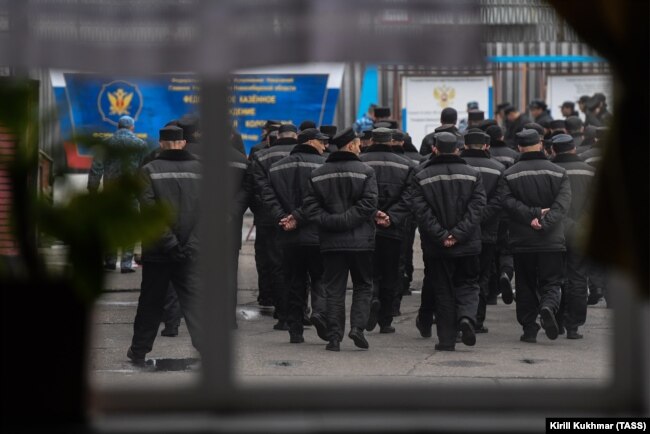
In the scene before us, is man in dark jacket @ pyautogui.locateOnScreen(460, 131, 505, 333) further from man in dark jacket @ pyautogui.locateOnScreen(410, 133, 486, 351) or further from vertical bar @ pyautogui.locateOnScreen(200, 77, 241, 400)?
vertical bar @ pyautogui.locateOnScreen(200, 77, 241, 400)

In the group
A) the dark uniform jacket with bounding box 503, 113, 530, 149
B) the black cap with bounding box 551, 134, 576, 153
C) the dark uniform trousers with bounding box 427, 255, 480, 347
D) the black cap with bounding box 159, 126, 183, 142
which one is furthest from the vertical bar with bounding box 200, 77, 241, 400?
the dark uniform jacket with bounding box 503, 113, 530, 149

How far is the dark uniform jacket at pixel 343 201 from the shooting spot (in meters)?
11.5

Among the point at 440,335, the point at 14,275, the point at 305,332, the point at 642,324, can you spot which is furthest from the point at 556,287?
the point at 14,275

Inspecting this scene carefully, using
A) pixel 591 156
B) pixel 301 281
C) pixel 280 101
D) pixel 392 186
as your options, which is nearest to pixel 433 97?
pixel 280 101

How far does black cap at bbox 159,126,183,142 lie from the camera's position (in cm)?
1086

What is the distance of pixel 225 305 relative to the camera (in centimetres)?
460

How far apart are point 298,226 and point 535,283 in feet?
7.61

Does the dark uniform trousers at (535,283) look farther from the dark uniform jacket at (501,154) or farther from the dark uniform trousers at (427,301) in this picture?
the dark uniform jacket at (501,154)

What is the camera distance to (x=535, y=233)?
1204 centimetres

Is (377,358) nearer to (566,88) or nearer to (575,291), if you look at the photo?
(575,291)

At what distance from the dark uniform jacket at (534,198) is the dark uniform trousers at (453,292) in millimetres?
689

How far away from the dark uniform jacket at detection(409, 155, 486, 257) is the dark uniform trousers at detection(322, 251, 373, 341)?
25.2 inches

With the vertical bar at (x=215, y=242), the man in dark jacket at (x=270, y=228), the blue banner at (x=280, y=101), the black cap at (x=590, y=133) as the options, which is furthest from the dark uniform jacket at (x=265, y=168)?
the blue banner at (x=280, y=101)

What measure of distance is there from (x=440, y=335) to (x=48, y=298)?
25.6 ft
